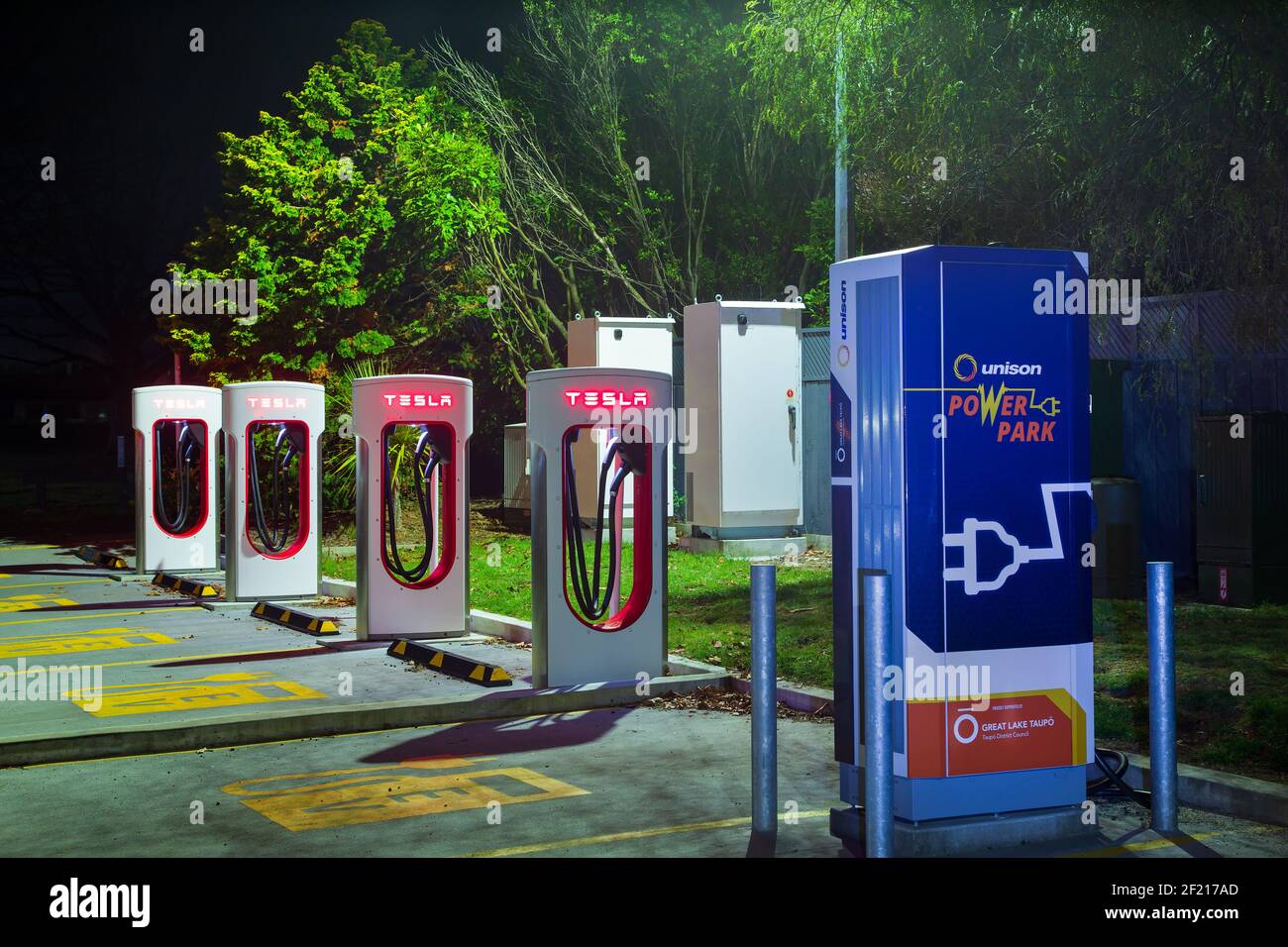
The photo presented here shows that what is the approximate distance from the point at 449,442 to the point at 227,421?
12.3ft

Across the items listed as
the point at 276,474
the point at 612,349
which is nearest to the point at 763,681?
the point at 276,474

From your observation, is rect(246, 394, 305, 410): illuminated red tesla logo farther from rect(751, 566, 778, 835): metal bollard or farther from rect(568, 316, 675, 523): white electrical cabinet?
rect(751, 566, 778, 835): metal bollard

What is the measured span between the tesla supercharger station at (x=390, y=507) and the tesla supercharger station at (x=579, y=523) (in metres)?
2.54

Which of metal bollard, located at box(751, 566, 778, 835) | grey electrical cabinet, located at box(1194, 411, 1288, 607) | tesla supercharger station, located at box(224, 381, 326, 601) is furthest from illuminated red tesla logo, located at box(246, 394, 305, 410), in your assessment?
metal bollard, located at box(751, 566, 778, 835)

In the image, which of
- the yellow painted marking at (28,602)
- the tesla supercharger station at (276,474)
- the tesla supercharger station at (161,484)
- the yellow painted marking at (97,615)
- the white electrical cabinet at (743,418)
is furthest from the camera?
the tesla supercharger station at (161,484)

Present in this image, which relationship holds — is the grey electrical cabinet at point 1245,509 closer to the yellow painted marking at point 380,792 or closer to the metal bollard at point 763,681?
the yellow painted marking at point 380,792

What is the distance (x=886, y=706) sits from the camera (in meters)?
5.60

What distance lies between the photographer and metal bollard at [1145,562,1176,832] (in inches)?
242

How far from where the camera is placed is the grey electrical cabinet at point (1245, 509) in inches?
497

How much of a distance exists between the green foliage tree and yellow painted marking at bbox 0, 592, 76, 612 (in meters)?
6.99

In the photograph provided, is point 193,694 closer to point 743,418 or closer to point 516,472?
point 743,418

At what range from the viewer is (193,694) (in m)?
10.1
